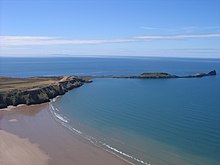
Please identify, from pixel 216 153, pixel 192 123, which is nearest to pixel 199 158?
pixel 216 153

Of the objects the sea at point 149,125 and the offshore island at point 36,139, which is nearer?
the offshore island at point 36,139

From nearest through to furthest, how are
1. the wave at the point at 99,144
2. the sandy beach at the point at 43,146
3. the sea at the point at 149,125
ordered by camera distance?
the sandy beach at the point at 43,146 < the wave at the point at 99,144 < the sea at the point at 149,125

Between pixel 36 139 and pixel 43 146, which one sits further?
pixel 36 139

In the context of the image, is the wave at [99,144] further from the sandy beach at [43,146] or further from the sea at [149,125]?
the sandy beach at [43,146]

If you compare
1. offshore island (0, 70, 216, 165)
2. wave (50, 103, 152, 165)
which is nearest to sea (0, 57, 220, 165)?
wave (50, 103, 152, 165)

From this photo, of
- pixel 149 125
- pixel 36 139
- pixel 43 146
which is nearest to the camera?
pixel 43 146

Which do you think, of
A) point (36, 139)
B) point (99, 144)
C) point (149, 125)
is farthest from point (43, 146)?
point (149, 125)

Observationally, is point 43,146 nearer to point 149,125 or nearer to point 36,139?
point 36,139

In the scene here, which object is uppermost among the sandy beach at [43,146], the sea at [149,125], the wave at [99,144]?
the sea at [149,125]

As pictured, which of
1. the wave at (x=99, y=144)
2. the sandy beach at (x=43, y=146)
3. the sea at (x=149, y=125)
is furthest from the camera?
the sea at (x=149, y=125)

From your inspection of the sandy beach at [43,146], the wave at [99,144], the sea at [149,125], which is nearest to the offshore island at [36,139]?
the sandy beach at [43,146]
